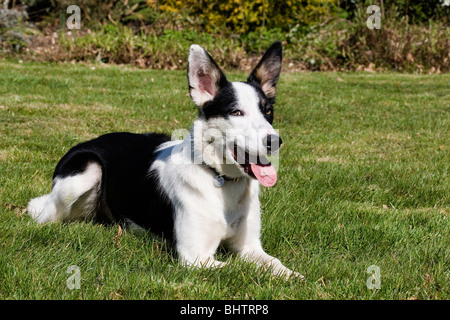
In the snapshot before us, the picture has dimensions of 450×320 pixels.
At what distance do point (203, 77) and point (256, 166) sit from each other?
2.52ft

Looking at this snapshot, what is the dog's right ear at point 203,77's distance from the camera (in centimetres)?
372

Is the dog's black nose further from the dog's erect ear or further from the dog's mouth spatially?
the dog's erect ear

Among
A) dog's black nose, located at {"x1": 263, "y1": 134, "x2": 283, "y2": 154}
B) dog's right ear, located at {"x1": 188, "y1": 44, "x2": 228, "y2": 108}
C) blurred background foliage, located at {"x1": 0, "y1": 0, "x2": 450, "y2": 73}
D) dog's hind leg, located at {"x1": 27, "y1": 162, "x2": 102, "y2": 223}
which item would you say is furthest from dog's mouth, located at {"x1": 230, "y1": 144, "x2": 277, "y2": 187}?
blurred background foliage, located at {"x1": 0, "y1": 0, "x2": 450, "y2": 73}

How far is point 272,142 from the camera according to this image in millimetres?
3363

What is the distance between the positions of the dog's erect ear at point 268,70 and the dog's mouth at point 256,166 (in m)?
0.73

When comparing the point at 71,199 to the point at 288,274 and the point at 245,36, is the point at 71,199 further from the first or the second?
the point at 245,36

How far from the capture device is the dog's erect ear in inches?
157

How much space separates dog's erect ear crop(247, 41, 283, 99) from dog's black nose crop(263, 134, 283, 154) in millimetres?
792

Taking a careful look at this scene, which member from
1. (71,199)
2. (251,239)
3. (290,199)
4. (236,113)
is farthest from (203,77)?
(290,199)

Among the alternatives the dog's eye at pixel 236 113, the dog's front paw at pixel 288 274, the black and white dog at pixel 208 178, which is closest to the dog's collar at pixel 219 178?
the black and white dog at pixel 208 178

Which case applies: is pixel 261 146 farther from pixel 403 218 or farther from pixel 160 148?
pixel 403 218

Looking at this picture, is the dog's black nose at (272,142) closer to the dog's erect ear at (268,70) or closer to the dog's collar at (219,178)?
the dog's collar at (219,178)
